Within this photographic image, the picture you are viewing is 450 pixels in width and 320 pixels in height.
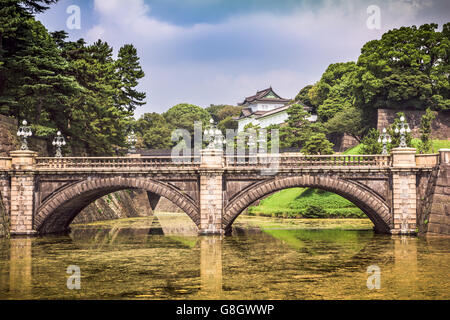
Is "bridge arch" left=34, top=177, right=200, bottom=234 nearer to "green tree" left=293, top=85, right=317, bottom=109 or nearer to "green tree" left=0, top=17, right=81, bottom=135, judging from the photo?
"green tree" left=0, top=17, right=81, bottom=135

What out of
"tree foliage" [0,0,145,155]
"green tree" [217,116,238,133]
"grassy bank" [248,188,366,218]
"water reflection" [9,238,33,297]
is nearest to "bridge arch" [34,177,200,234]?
"water reflection" [9,238,33,297]

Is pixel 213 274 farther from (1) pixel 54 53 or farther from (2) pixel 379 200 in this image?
(1) pixel 54 53

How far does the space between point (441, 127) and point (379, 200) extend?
102 ft

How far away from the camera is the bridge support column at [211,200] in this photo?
3150cm

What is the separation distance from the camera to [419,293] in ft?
50.4

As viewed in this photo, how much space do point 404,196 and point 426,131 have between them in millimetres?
23515

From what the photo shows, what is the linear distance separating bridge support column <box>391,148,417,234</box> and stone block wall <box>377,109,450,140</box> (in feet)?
87.1

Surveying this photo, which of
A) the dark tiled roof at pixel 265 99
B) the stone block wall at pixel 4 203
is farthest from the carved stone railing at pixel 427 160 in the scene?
the dark tiled roof at pixel 265 99

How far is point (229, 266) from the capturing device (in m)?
20.8

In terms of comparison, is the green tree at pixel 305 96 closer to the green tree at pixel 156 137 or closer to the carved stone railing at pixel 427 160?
the green tree at pixel 156 137

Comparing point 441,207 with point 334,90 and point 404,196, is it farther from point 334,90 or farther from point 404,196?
point 334,90
